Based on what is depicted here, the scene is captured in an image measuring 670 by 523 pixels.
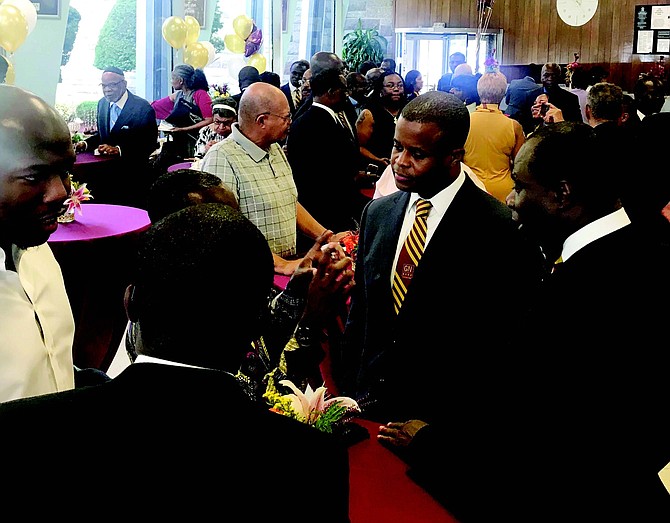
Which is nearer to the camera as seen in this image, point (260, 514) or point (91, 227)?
point (260, 514)

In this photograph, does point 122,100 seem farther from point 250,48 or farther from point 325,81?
point 250,48

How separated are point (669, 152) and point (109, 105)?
490 centimetres

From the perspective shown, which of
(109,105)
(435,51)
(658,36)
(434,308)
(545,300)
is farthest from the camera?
(435,51)

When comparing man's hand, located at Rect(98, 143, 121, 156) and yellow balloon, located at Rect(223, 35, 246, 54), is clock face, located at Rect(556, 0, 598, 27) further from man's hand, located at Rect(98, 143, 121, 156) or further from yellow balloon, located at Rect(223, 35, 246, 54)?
man's hand, located at Rect(98, 143, 121, 156)

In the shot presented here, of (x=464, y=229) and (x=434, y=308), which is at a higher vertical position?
(x=464, y=229)

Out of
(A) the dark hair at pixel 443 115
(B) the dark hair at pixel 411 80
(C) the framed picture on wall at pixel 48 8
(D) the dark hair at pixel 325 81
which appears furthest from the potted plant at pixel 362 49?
(A) the dark hair at pixel 443 115

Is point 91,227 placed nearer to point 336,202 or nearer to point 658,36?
point 336,202

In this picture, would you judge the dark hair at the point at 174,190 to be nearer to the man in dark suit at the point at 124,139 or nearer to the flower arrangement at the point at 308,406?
the flower arrangement at the point at 308,406

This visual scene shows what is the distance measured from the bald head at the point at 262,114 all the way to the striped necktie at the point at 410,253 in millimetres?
1098

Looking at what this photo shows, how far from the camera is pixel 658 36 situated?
14344 mm

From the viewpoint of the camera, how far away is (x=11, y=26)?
634 cm

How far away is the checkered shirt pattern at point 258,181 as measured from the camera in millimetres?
3205

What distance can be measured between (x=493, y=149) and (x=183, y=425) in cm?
483

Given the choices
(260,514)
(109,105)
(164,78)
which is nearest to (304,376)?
(260,514)
